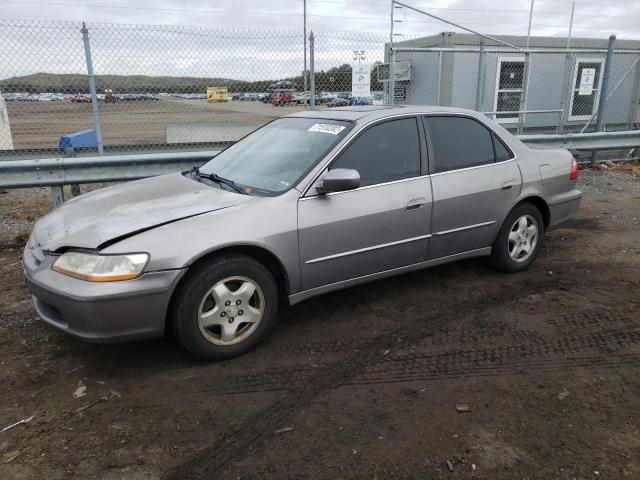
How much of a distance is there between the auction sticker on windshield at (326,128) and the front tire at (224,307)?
1.25 m

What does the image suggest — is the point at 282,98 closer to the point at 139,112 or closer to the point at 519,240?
the point at 139,112

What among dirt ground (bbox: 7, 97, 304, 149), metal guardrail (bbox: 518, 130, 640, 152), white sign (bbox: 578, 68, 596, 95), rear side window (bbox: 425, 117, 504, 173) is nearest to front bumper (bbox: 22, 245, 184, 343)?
rear side window (bbox: 425, 117, 504, 173)

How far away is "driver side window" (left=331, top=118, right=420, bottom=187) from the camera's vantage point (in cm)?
392

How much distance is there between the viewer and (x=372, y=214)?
386 centimetres

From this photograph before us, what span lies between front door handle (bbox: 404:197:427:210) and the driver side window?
0.65 feet

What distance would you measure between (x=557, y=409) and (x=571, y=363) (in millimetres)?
589

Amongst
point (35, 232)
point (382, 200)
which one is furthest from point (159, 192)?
point (382, 200)

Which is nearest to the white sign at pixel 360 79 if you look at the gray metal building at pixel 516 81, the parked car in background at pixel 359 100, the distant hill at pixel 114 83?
the parked car in background at pixel 359 100

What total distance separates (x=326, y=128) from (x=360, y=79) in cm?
533

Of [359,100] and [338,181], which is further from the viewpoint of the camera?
[359,100]

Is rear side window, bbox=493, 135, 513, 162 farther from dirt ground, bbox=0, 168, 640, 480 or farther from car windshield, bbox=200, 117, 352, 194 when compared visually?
car windshield, bbox=200, 117, 352, 194

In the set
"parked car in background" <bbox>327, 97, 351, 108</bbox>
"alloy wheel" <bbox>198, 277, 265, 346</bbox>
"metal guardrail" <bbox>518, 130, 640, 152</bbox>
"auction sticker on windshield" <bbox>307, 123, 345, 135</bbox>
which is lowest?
"alloy wheel" <bbox>198, 277, 265, 346</bbox>

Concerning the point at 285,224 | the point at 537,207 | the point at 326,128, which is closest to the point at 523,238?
the point at 537,207

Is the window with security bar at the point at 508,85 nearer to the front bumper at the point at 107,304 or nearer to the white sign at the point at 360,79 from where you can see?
the white sign at the point at 360,79
